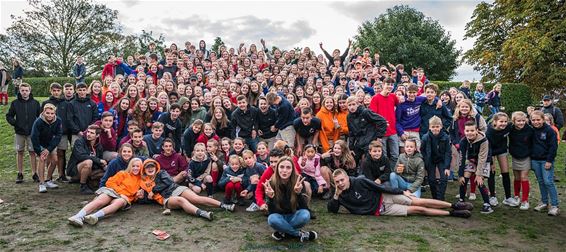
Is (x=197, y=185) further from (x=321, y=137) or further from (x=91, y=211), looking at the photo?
(x=321, y=137)

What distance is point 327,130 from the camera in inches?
326

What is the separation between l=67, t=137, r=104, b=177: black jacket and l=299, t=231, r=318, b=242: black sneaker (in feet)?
13.8

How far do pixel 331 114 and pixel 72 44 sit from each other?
33.5m

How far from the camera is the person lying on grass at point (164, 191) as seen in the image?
6.50 m

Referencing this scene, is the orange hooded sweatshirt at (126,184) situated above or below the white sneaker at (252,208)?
above

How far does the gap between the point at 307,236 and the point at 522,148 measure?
4.22 meters

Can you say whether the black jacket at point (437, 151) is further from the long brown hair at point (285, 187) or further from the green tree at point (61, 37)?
the green tree at point (61, 37)

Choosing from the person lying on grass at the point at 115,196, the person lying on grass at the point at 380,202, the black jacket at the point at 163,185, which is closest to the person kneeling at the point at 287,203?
the person lying on grass at the point at 380,202

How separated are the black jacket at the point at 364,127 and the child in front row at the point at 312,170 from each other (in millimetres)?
1024

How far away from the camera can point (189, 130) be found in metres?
8.12

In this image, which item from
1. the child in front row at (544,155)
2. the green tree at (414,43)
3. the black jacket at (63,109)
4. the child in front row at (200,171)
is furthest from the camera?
the green tree at (414,43)

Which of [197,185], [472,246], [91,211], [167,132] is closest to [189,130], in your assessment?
[167,132]

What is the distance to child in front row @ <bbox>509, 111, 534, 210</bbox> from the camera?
6.96m

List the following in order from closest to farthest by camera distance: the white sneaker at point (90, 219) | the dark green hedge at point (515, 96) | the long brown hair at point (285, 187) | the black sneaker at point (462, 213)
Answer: the long brown hair at point (285, 187), the white sneaker at point (90, 219), the black sneaker at point (462, 213), the dark green hedge at point (515, 96)
